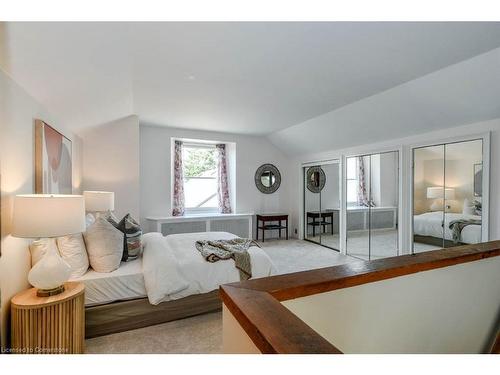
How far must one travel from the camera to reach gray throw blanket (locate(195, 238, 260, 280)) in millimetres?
2637

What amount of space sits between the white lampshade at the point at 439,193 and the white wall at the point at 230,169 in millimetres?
3268

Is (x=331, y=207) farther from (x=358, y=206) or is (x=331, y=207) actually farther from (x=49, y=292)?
(x=49, y=292)

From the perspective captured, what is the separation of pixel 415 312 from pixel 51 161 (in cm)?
309

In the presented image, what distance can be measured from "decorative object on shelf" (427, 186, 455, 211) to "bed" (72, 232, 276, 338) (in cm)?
264

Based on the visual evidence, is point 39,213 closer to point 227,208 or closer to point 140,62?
point 140,62

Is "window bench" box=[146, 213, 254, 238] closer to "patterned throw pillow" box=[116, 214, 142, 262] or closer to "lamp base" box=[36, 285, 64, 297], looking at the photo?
"patterned throw pillow" box=[116, 214, 142, 262]

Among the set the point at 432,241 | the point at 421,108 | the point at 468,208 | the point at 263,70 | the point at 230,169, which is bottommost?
the point at 432,241

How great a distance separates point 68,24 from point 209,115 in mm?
2724

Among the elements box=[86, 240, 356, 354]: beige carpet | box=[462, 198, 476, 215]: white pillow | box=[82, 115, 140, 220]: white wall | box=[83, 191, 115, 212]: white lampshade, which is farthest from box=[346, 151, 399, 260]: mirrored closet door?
box=[83, 191, 115, 212]: white lampshade

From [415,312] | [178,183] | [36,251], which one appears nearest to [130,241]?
[36,251]

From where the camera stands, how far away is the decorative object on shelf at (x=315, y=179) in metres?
5.62

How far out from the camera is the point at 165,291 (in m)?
2.24

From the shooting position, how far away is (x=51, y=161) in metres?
2.44
